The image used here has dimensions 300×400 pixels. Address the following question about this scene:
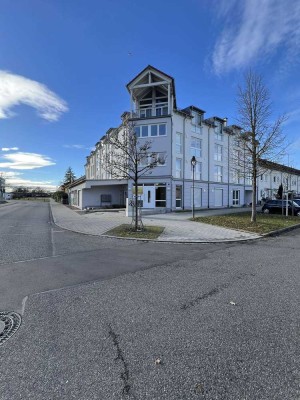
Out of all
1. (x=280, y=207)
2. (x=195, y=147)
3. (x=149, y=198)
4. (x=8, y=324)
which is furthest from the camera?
(x=195, y=147)

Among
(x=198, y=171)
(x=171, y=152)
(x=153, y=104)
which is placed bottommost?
(x=198, y=171)

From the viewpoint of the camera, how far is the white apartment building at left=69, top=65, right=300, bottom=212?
27.4 meters

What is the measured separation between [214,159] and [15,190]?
12676 cm

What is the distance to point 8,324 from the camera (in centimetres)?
362

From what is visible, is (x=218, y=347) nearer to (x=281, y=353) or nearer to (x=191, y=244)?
(x=281, y=353)

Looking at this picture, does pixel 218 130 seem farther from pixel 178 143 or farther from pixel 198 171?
pixel 178 143

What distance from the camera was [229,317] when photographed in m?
3.83

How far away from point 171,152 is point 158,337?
2535 cm

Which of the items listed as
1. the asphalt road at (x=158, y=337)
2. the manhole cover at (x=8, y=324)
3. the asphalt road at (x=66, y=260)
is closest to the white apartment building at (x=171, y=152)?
the asphalt road at (x=66, y=260)

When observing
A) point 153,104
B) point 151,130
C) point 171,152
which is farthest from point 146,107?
point 171,152

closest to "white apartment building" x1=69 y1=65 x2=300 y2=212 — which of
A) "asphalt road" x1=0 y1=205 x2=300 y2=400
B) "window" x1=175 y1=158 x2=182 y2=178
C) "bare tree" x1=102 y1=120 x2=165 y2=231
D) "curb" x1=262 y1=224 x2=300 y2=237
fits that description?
Result: "window" x1=175 y1=158 x2=182 y2=178

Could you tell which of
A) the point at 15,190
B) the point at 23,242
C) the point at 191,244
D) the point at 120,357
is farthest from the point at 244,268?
the point at 15,190

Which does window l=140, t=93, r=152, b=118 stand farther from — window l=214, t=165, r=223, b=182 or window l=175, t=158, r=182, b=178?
window l=214, t=165, r=223, b=182

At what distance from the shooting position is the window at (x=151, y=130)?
90.9 feet
